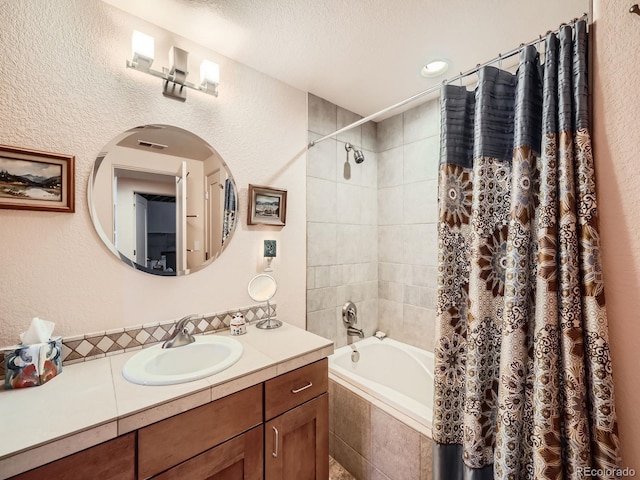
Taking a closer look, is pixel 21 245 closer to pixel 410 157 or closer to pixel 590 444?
pixel 590 444

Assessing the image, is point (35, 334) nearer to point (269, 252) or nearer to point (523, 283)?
point (269, 252)

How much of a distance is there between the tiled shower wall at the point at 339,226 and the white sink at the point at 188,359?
819mm

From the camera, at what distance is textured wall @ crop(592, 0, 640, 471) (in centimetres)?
77

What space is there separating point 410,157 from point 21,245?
2.45 metres

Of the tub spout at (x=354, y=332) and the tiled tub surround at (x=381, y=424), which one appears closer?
the tiled tub surround at (x=381, y=424)

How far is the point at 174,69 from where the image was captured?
143 centimetres

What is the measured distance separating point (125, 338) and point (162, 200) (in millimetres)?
710

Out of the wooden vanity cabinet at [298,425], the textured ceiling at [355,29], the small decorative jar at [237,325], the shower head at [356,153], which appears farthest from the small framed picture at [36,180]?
the shower head at [356,153]

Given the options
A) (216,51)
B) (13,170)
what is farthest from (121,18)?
(13,170)

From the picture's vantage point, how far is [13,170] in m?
1.13

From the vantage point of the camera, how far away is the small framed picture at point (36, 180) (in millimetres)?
1115

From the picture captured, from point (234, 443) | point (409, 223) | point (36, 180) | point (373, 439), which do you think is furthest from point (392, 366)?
point (36, 180)

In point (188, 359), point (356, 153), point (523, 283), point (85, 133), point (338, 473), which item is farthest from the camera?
point (356, 153)

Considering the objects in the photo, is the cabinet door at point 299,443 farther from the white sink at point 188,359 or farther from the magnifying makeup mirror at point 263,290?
the magnifying makeup mirror at point 263,290
